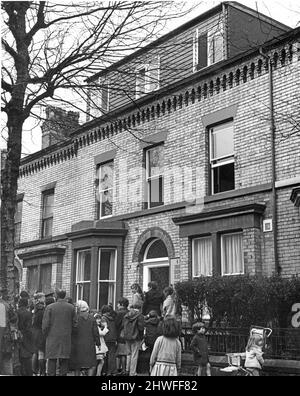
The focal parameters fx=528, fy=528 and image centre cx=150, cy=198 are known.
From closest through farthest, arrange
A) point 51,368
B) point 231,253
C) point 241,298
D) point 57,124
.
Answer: point 51,368
point 241,298
point 231,253
point 57,124

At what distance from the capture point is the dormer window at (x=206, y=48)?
20.0 ft

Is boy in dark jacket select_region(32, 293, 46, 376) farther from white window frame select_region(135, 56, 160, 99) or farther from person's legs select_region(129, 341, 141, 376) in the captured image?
white window frame select_region(135, 56, 160, 99)

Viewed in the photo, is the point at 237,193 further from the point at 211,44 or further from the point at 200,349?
the point at 200,349

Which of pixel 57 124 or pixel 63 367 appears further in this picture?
pixel 57 124

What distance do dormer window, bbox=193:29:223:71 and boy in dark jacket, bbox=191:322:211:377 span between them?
9.59 ft

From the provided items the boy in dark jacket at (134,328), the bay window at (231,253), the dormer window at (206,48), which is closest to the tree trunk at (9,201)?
the boy in dark jacket at (134,328)

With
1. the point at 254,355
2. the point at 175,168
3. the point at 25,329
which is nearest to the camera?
the point at 254,355

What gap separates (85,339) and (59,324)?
0.32 metres

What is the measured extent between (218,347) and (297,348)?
726 millimetres

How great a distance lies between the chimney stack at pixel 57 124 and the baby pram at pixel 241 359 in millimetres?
3238

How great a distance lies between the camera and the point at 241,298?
17.4ft

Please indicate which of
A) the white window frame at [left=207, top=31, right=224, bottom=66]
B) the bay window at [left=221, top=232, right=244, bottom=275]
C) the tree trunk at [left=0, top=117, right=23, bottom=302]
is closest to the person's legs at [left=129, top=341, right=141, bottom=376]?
the bay window at [left=221, top=232, right=244, bottom=275]

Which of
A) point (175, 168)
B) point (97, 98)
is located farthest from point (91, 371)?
point (97, 98)
